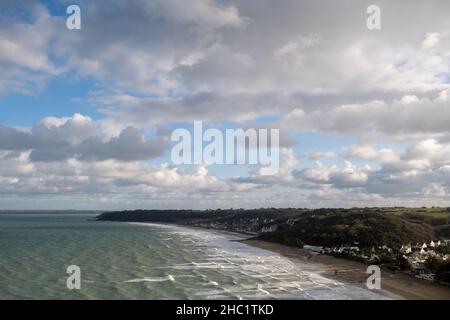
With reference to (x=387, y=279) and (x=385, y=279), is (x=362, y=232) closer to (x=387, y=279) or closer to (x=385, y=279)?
(x=387, y=279)

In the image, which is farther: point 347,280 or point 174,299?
point 347,280

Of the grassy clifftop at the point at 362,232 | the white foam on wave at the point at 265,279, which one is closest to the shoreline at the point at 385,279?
the white foam on wave at the point at 265,279

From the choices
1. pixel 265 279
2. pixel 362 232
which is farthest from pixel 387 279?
pixel 362 232

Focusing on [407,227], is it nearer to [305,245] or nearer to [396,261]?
[305,245]

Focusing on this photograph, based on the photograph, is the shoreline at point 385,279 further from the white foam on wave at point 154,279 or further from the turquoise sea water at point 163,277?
the white foam on wave at point 154,279
